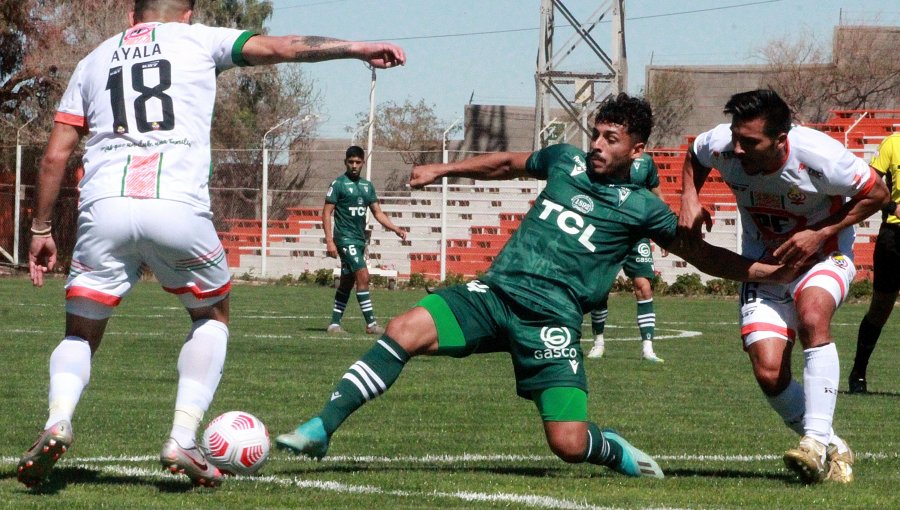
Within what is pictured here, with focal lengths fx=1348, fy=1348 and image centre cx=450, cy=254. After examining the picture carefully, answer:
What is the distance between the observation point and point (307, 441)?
544 cm

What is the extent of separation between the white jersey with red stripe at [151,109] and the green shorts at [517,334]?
1.22 m

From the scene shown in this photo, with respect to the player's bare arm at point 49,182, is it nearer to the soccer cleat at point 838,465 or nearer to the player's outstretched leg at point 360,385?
the player's outstretched leg at point 360,385

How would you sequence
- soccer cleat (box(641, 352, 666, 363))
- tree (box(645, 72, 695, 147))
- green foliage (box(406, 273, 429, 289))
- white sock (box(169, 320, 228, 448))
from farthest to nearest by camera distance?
tree (box(645, 72, 695, 147)), green foliage (box(406, 273, 429, 289)), soccer cleat (box(641, 352, 666, 363)), white sock (box(169, 320, 228, 448))

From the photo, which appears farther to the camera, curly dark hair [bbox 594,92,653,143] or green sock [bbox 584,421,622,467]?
curly dark hair [bbox 594,92,653,143]

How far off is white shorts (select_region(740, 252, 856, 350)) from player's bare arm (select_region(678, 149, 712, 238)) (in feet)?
1.33

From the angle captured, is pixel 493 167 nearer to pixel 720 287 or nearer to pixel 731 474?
pixel 731 474

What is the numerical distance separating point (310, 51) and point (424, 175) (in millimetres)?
836

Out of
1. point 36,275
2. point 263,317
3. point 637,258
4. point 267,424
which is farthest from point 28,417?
point 263,317

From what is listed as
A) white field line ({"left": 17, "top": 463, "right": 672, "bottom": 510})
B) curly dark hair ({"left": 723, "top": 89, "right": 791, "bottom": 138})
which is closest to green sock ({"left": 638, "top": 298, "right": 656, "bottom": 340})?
curly dark hair ({"left": 723, "top": 89, "right": 791, "bottom": 138})

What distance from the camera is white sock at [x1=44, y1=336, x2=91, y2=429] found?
5.13 metres

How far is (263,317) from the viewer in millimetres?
17516

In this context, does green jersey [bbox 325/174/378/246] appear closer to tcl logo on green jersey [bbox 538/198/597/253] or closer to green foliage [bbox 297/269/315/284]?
tcl logo on green jersey [bbox 538/198/597/253]

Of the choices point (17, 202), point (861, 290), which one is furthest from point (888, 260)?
point (17, 202)

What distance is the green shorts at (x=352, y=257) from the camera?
15.5 meters
